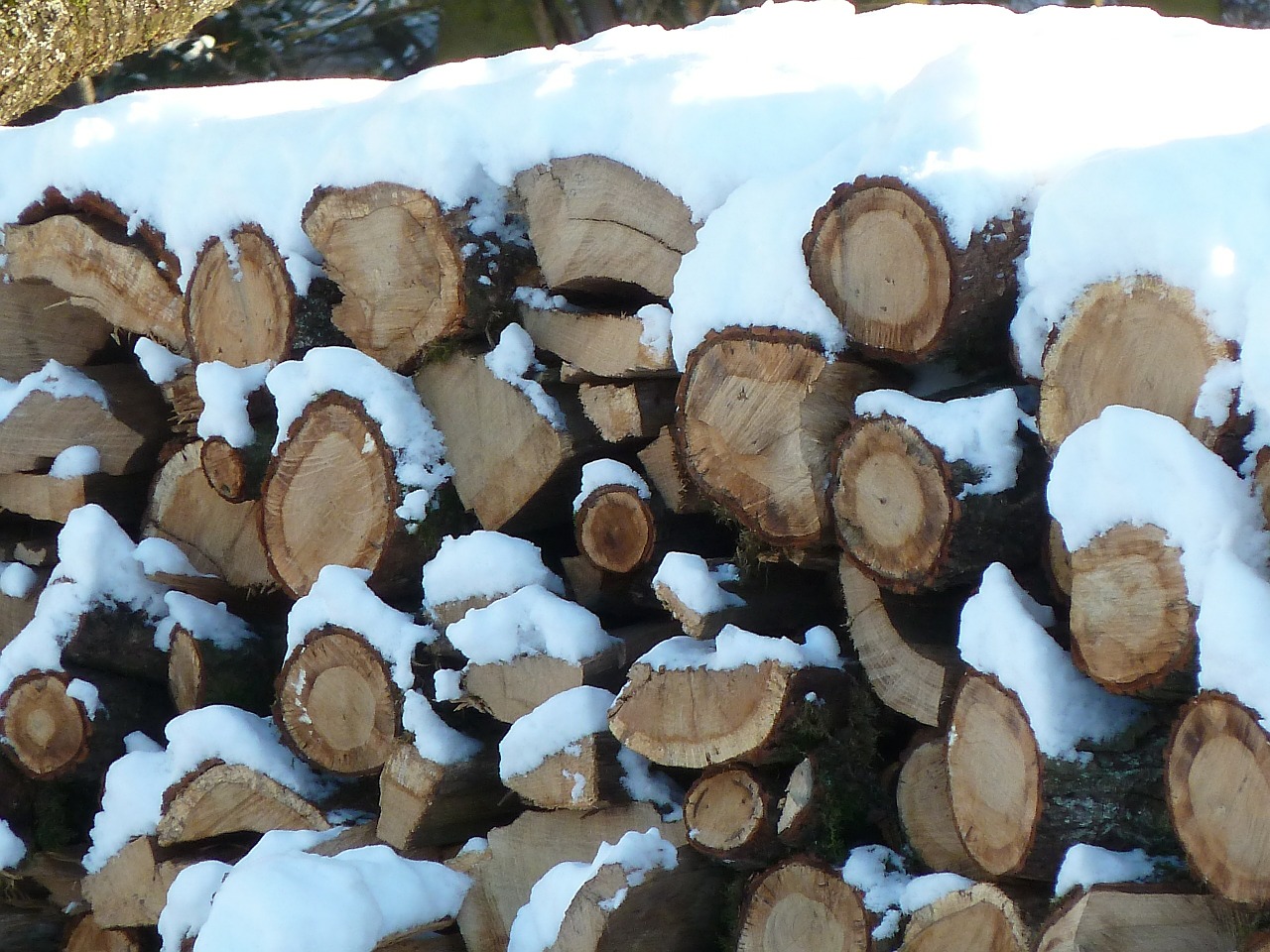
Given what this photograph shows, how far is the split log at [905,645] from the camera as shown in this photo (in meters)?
1.52

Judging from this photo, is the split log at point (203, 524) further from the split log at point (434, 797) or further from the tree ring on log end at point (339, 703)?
the split log at point (434, 797)

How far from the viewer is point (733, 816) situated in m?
1.60

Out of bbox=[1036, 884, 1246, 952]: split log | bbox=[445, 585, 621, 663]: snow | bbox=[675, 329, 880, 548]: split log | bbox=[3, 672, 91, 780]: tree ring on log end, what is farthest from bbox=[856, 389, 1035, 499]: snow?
bbox=[3, 672, 91, 780]: tree ring on log end

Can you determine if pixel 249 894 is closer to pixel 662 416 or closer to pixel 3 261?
pixel 662 416

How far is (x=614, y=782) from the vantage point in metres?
1.73

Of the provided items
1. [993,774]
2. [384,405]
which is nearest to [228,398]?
[384,405]

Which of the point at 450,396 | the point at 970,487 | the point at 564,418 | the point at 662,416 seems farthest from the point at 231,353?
the point at 970,487

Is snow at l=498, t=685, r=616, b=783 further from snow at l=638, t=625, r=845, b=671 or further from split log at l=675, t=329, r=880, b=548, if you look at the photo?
split log at l=675, t=329, r=880, b=548

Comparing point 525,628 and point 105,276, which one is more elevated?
point 105,276

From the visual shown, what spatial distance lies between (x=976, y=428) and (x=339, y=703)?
110cm

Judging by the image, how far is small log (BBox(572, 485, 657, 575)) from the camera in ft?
5.91

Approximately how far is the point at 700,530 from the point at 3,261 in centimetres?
168

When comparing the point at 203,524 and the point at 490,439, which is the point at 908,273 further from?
the point at 203,524

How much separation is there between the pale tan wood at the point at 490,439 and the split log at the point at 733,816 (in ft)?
1.74
